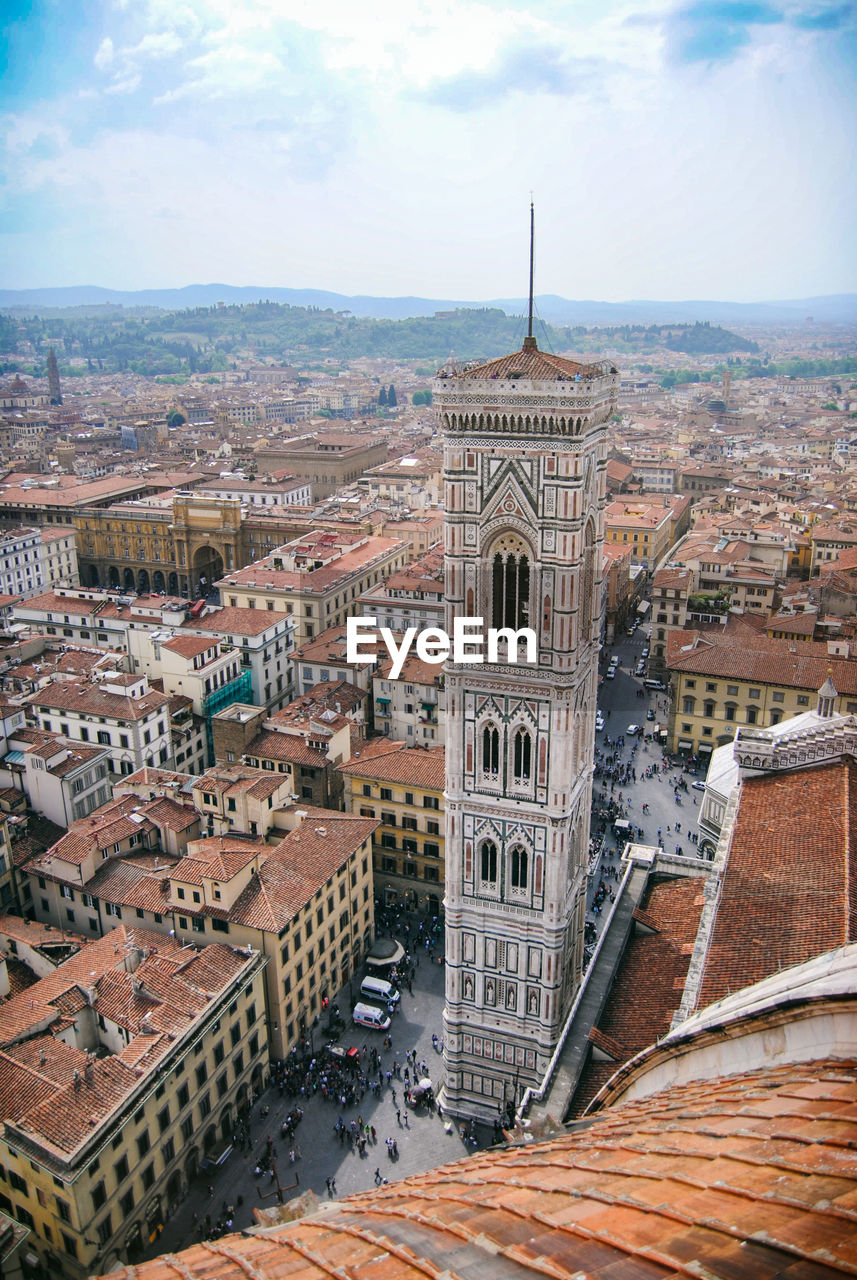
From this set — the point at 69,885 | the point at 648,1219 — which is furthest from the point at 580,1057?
the point at 69,885

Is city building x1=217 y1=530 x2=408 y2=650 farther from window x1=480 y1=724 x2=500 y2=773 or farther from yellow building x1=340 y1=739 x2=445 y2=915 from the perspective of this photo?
window x1=480 y1=724 x2=500 y2=773

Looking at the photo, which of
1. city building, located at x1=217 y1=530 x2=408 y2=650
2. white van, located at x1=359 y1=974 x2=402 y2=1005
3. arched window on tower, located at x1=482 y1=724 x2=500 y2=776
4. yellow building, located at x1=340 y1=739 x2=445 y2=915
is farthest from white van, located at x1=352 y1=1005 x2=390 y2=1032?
city building, located at x1=217 y1=530 x2=408 y2=650

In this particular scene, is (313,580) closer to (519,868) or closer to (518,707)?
(519,868)

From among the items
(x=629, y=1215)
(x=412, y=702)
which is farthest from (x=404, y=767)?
(x=629, y=1215)

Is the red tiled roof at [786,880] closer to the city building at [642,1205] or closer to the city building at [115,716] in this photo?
the city building at [642,1205]

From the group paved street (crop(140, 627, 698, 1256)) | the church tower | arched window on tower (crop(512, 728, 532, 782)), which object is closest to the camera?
the church tower
